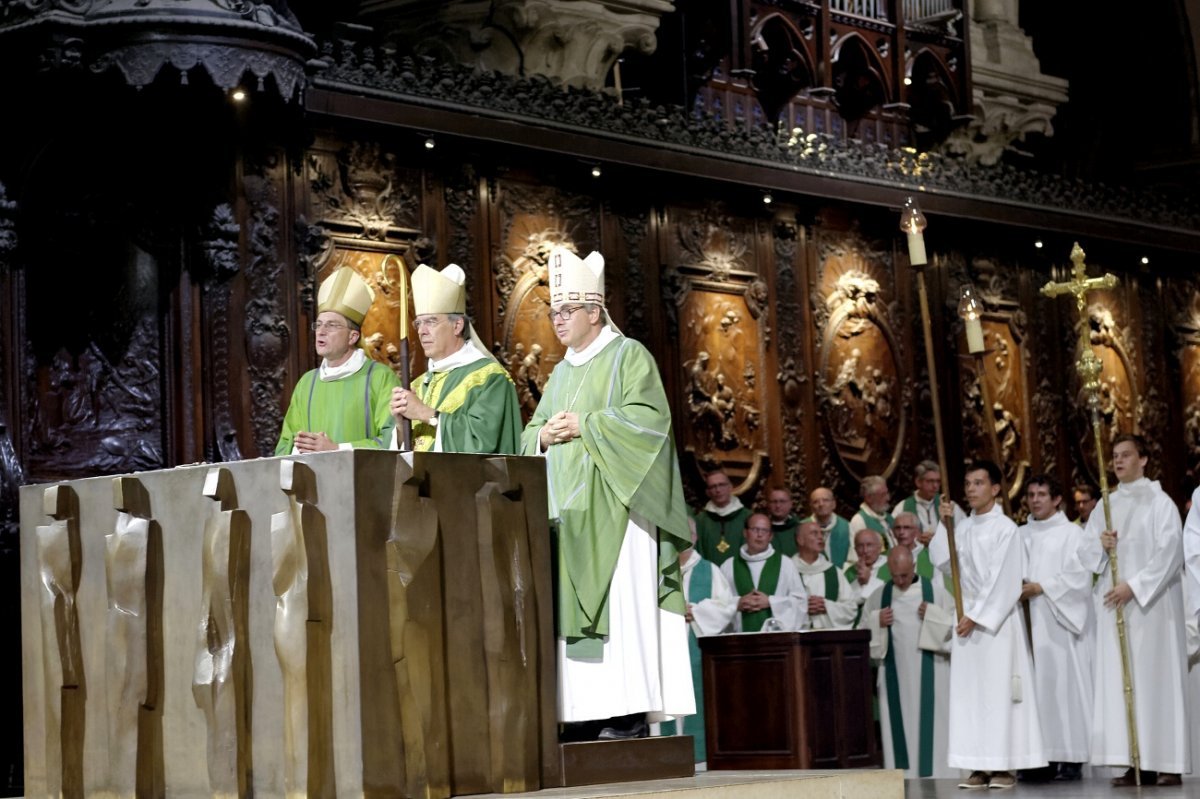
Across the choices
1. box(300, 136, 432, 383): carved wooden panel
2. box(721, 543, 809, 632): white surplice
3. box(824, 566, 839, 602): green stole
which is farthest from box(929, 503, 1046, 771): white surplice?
box(300, 136, 432, 383): carved wooden panel

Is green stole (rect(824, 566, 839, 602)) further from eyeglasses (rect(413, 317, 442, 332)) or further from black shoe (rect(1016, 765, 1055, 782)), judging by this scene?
eyeglasses (rect(413, 317, 442, 332))

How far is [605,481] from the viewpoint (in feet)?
24.8

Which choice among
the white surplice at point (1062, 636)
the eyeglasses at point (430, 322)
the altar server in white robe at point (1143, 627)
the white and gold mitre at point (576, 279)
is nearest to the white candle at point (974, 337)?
the altar server in white robe at point (1143, 627)

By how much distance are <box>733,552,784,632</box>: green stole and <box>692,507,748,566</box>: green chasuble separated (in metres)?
0.64

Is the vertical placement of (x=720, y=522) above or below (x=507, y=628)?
above

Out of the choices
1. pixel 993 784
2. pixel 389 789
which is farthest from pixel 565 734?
pixel 993 784

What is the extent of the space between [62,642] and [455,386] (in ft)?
6.17

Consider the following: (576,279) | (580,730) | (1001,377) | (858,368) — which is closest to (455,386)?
(576,279)

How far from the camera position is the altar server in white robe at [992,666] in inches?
452

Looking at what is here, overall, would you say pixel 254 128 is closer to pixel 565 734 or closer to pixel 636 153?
pixel 636 153

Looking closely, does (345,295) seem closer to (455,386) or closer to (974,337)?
(455,386)

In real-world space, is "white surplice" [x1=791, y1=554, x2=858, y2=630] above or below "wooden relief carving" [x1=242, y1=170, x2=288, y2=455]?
below

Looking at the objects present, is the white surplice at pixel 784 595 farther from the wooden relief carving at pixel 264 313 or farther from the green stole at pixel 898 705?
the wooden relief carving at pixel 264 313

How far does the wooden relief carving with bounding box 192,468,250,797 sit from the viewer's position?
6.43m
